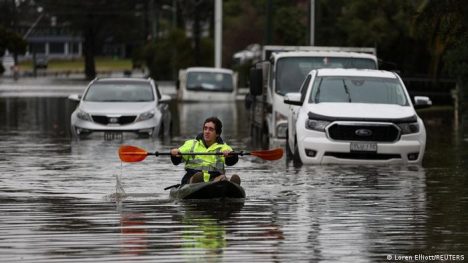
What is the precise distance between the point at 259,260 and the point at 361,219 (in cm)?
347

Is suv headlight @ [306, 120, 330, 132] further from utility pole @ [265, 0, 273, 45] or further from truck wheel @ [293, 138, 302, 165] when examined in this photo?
utility pole @ [265, 0, 273, 45]

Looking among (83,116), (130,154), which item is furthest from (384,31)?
(130,154)

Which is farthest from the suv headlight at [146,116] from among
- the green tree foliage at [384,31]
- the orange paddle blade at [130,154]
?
the green tree foliage at [384,31]

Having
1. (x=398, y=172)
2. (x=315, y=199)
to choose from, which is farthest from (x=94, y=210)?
(x=398, y=172)

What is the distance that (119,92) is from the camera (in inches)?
1273

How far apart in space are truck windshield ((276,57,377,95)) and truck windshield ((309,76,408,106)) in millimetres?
4096

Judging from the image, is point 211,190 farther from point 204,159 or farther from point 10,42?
point 10,42

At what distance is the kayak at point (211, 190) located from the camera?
16.3 meters

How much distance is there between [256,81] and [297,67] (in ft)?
3.86

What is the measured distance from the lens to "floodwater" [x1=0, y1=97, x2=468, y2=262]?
12383mm

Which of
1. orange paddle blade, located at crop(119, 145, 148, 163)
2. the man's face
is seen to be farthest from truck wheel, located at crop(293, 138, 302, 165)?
the man's face

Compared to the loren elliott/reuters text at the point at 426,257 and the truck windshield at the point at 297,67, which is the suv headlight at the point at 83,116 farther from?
the loren elliott/reuters text at the point at 426,257

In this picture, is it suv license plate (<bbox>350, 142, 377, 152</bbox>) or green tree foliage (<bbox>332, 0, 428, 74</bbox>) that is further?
green tree foliage (<bbox>332, 0, 428, 74</bbox>)

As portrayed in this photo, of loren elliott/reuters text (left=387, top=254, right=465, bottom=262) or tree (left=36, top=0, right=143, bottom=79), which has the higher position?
loren elliott/reuters text (left=387, top=254, right=465, bottom=262)
